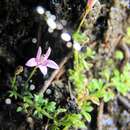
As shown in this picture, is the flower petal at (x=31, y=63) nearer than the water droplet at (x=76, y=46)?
Yes

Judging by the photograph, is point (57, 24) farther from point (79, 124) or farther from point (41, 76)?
point (79, 124)

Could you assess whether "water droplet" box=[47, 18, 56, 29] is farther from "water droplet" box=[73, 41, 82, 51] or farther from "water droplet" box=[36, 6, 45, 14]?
"water droplet" box=[73, 41, 82, 51]

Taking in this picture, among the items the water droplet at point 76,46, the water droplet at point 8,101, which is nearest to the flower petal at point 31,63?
the water droplet at point 8,101

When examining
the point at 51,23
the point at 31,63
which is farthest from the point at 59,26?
the point at 31,63

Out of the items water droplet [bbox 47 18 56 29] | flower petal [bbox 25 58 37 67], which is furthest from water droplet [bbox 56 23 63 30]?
flower petal [bbox 25 58 37 67]

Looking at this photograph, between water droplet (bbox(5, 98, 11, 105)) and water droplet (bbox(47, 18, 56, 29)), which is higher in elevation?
water droplet (bbox(47, 18, 56, 29))

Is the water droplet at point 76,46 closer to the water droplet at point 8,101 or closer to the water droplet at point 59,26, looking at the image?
the water droplet at point 59,26

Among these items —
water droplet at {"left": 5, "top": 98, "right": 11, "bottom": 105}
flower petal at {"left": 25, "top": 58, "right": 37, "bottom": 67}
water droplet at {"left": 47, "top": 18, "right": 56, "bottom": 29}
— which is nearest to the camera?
flower petal at {"left": 25, "top": 58, "right": 37, "bottom": 67}

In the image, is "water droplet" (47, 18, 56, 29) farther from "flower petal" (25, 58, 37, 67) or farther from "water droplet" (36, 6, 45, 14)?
"flower petal" (25, 58, 37, 67)

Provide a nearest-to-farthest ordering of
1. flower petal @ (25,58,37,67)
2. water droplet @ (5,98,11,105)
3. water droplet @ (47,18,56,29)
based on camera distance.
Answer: flower petal @ (25,58,37,67) < water droplet @ (5,98,11,105) < water droplet @ (47,18,56,29)

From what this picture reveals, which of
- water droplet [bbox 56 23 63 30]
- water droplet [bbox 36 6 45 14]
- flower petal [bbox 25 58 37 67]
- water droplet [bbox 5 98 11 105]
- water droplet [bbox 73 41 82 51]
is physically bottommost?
water droplet [bbox 5 98 11 105]

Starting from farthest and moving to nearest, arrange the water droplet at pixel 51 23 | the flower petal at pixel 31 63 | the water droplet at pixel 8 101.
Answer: the water droplet at pixel 51 23 → the water droplet at pixel 8 101 → the flower petal at pixel 31 63

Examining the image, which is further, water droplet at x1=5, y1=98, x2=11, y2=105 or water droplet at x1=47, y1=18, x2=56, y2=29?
water droplet at x1=47, y1=18, x2=56, y2=29
